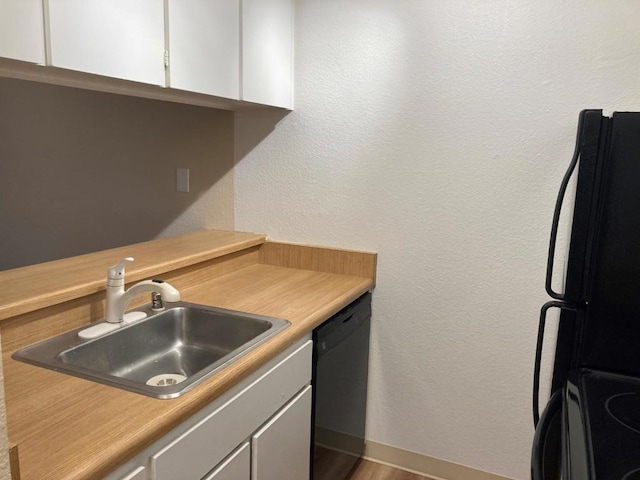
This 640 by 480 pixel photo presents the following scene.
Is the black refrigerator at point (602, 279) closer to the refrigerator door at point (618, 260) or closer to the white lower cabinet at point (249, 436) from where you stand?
the refrigerator door at point (618, 260)

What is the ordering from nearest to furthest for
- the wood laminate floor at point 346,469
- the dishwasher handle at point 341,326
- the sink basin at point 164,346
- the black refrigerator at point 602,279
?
the black refrigerator at point 602,279 < the sink basin at point 164,346 < the dishwasher handle at point 341,326 < the wood laminate floor at point 346,469

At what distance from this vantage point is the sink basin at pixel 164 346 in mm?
1398

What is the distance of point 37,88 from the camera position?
113 inches

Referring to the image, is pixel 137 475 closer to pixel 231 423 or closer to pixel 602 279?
pixel 231 423

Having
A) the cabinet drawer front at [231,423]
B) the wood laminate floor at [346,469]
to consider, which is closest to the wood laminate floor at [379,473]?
the wood laminate floor at [346,469]

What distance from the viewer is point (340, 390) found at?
2029 millimetres

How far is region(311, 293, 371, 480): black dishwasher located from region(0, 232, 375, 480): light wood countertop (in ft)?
0.30

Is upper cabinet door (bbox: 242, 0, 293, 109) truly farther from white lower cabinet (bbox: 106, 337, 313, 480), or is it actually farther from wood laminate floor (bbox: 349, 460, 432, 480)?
wood laminate floor (bbox: 349, 460, 432, 480)

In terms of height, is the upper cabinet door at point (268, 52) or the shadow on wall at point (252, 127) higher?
the upper cabinet door at point (268, 52)

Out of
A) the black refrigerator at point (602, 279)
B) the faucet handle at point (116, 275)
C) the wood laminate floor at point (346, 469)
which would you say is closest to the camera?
the black refrigerator at point (602, 279)

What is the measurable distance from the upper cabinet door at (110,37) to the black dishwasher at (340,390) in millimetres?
1011

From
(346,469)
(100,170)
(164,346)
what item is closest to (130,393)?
(164,346)

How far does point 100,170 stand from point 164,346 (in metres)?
1.42

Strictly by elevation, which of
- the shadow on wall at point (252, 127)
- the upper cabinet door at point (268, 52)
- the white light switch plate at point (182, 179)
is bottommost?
the white light switch plate at point (182, 179)
